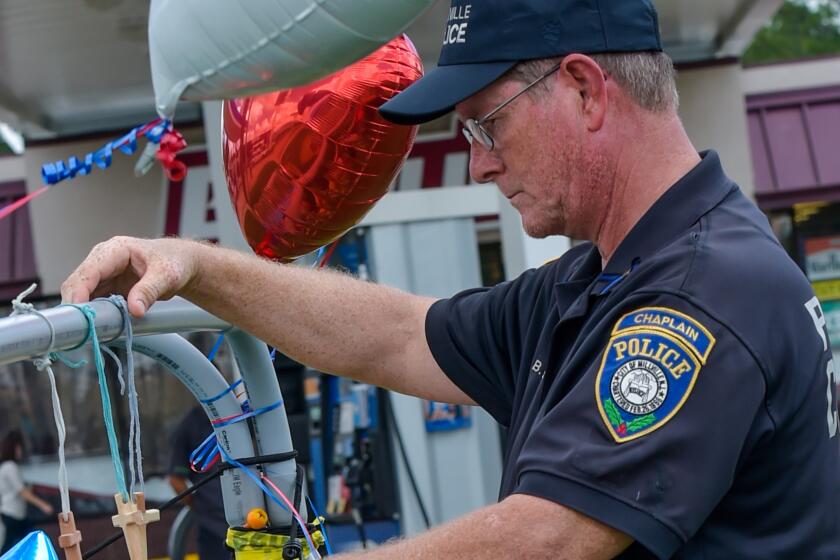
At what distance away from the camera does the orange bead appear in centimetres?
167

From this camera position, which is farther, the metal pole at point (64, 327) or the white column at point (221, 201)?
the white column at point (221, 201)

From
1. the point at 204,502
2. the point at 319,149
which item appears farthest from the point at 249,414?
the point at 204,502

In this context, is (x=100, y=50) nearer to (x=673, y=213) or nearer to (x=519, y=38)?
(x=519, y=38)

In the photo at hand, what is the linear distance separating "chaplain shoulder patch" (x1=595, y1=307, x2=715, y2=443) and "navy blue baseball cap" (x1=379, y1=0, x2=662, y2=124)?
0.40 metres

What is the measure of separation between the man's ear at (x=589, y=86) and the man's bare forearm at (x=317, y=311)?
23.0 inches

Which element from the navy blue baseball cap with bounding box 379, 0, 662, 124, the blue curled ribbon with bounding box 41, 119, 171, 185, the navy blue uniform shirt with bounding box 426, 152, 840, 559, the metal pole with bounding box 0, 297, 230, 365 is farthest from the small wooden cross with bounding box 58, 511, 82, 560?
the blue curled ribbon with bounding box 41, 119, 171, 185

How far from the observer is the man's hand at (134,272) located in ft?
4.57

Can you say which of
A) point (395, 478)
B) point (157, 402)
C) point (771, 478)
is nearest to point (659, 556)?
point (771, 478)

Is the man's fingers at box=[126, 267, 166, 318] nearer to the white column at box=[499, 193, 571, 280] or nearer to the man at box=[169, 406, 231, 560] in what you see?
the white column at box=[499, 193, 571, 280]

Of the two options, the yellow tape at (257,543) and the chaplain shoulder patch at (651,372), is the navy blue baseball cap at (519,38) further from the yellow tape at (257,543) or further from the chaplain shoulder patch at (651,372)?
the yellow tape at (257,543)

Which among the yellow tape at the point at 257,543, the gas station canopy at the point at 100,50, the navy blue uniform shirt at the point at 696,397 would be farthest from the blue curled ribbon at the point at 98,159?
the gas station canopy at the point at 100,50

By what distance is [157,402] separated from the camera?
347 inches

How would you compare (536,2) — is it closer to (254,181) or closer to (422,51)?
(254,181)

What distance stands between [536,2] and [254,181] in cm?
71
